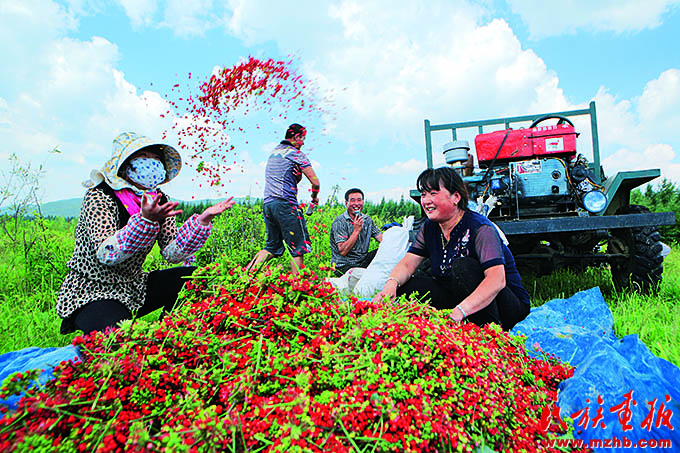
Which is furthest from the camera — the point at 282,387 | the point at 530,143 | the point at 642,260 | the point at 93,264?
the point at 530,143

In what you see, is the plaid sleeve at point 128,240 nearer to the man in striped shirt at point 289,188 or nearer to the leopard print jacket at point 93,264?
the leopard print jacket at point 93,264

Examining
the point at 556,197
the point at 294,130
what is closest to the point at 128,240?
the point at 294,130

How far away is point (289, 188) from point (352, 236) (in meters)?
0.92

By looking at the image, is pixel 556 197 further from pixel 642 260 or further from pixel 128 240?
pixel 128 240

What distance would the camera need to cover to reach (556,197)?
4.60 meters

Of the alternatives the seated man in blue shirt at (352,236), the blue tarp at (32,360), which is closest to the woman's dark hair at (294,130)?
the seated man in blue shirt at (352,236)

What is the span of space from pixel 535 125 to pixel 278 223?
347cm

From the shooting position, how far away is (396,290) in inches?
110

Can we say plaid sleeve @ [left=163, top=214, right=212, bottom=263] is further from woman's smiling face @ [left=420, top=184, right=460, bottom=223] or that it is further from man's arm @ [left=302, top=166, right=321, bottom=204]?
man's arm @ [left=302, top=166, right=321, bottom=204]

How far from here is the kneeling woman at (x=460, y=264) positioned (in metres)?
2.35

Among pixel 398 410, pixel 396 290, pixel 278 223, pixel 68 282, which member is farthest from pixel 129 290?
pixel 278 223

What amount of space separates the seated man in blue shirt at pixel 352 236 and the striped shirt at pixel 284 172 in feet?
2.17

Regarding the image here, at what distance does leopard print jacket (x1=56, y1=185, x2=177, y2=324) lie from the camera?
223cm

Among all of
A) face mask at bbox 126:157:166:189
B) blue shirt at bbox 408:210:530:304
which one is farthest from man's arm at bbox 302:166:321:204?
face mask at bbox 126:157:166:189
